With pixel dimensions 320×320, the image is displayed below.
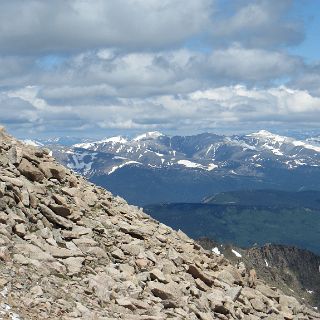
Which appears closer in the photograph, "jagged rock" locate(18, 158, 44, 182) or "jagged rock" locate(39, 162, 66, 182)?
"jagged rock" locate(18, 158, 44, 182)

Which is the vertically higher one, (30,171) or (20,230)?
(30,171)

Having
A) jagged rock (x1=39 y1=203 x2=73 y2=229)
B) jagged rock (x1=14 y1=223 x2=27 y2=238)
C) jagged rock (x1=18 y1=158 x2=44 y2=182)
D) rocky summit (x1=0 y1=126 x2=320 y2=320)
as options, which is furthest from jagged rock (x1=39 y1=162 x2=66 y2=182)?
jagged rock (x1=14 y1=223 x2=27 y2=238)

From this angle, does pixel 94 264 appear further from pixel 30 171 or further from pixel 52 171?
pixel 52 171

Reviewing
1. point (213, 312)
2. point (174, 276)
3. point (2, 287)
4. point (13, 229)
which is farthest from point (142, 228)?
point (2, 287)

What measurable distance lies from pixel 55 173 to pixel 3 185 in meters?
9.31

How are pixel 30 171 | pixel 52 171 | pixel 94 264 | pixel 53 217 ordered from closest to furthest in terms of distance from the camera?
pixel 94 264, pixel 53 217, pixel 30 171, pixel 52 171

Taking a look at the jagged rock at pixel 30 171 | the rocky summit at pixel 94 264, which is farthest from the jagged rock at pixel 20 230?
the jagged rock at pixel 30 171

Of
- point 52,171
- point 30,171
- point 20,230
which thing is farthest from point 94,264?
point 52,171

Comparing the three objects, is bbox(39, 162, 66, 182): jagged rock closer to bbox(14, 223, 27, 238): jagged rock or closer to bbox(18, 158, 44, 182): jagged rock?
bbox(18, 158, 44, 182): jagged rock

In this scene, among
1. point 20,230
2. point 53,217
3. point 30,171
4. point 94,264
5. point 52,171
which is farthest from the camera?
point 52,171

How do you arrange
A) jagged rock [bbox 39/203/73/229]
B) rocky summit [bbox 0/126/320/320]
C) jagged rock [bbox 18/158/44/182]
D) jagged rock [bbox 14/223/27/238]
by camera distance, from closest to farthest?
rocky summit [bbox 0/126/320/320], jagged rock [bbox 14/223/27/238], jagged rock [bbox 39/203/73/229], jagged rock [bbox 18/158/44/182]

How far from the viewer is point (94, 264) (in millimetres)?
28562

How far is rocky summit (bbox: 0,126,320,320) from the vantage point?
23.3 meters

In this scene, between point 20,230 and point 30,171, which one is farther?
point 30,171
